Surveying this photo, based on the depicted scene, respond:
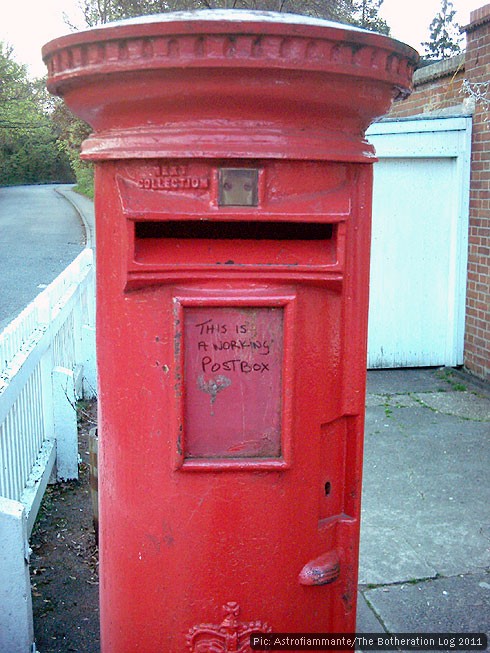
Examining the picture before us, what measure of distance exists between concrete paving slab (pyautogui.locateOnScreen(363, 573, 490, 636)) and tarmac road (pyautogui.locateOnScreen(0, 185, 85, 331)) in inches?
277

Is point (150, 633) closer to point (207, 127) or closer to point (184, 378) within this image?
point (184, 378)

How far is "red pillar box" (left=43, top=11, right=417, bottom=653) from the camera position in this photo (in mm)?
1692

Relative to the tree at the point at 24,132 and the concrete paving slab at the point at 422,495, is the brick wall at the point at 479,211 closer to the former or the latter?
the concrete paving slab at the point at 422,495

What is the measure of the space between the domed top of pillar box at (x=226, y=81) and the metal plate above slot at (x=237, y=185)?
46mm

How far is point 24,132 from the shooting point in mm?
47094

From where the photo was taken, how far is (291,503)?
1923 mm

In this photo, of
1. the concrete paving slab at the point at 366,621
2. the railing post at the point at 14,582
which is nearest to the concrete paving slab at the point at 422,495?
the concrete paving slab at the point at 366,621

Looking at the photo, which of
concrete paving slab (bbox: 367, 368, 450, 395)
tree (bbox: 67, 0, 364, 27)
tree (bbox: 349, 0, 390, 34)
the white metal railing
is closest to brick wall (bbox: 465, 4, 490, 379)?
concrete paving slab (bbox: 367, 368, 450, 395)

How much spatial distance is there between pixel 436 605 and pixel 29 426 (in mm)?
2379

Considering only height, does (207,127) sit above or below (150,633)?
above

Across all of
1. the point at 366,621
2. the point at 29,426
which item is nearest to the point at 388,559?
the point at 366,621

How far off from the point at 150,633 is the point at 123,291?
3.19ft

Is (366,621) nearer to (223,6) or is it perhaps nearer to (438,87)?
(438,87)

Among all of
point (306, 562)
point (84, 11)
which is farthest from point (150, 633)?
point (84, 11)
